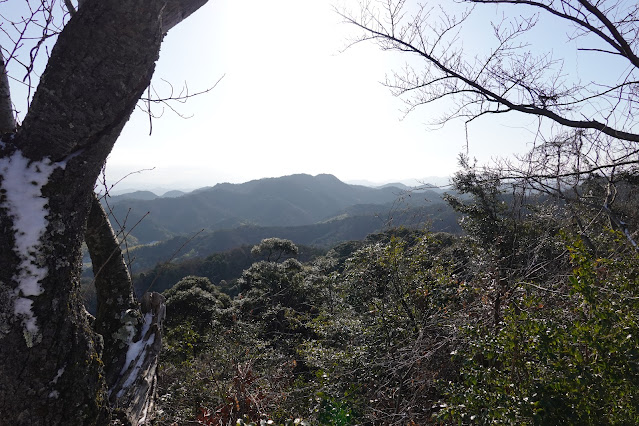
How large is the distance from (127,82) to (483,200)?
37.0 feet

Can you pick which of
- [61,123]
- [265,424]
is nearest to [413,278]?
[265,424]

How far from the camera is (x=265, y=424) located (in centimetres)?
187

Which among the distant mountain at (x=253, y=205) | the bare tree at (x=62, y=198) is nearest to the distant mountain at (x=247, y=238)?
the distant mountain at (x=253, y=205)

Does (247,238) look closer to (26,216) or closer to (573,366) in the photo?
(26,216)

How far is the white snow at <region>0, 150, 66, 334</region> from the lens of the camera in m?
1.34

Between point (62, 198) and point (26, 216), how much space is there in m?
0.15

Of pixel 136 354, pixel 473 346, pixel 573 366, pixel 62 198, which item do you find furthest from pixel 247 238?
pixel 573 366

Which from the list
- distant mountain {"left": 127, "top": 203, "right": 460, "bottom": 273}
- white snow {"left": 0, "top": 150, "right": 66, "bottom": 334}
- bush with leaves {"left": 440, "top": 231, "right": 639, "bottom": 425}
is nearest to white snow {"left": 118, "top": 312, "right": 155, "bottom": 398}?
white snow {"left": 0, "top": 150, "right": 66, "bottom": 334}

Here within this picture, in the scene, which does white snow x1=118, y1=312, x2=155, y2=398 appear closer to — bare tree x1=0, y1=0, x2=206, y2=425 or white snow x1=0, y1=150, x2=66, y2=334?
bare tree x1=0, y1=0, x2=206, y2=425

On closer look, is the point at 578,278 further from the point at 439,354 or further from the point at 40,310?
the point at 40,310

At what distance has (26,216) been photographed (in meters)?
1.37

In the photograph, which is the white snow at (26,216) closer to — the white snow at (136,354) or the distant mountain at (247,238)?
the white snow at (136,354)

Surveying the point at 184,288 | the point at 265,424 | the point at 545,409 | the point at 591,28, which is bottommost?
the point at 184,288

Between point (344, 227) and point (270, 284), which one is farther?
point (344, 227)
